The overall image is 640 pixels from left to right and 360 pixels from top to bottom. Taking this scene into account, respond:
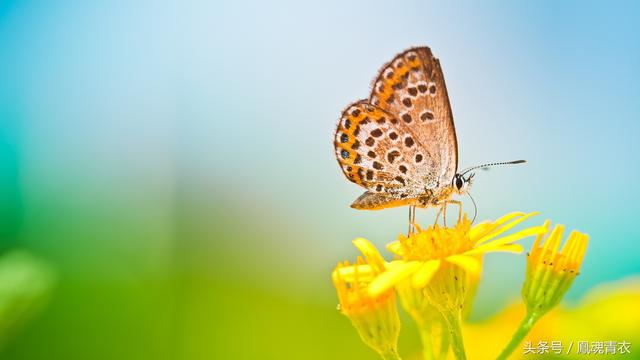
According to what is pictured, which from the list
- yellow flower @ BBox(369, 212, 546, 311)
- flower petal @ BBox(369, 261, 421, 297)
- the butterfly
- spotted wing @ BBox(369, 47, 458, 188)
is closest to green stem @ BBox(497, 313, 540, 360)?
yellow flower @ BBox(369, 212, 546, 311)

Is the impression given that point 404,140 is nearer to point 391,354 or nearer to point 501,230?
point 501,230

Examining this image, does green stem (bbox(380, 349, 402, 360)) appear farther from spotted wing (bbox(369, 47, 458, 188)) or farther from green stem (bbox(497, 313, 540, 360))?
spotted wing (bbox(369, 47, 458, 188))

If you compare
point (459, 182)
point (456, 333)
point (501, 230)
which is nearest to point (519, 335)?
point (456, 333)

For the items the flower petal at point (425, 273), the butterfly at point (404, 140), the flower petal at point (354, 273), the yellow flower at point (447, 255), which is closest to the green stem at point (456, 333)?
the yellow flower at point (447, 255)

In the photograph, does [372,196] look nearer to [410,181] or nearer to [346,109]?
[410,181]

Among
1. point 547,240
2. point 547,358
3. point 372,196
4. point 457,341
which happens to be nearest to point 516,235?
point 547,240
